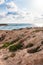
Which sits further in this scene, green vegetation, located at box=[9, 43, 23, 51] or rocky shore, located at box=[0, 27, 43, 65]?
green vegetation, located at box=[9, 43, 23, 51]

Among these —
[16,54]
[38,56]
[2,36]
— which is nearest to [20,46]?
[16,54]

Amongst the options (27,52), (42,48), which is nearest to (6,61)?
(27,52)

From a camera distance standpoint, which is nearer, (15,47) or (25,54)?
(25,54)

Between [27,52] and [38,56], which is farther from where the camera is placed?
[27,52]

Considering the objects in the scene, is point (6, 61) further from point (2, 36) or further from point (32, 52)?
point (2, 36)

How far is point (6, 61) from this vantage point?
29.4 m

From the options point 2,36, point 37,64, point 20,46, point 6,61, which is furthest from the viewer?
point 2,36

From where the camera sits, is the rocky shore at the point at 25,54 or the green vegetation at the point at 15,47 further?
the green vegetation at the point at 15,47

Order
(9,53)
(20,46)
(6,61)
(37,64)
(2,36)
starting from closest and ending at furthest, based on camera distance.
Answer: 1. (37,64)
2. (6,61)
3. (9,53)
4. (20,46)
5. (2,36)

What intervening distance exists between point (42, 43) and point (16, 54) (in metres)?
4.32

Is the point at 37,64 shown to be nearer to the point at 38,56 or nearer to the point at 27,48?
the point at 38,56

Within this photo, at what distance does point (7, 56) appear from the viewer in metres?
30.8

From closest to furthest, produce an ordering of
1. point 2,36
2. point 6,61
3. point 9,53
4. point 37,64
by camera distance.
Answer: point 37,64, point 6,61, point 9,53, point 2,36

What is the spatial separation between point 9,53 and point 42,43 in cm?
498
